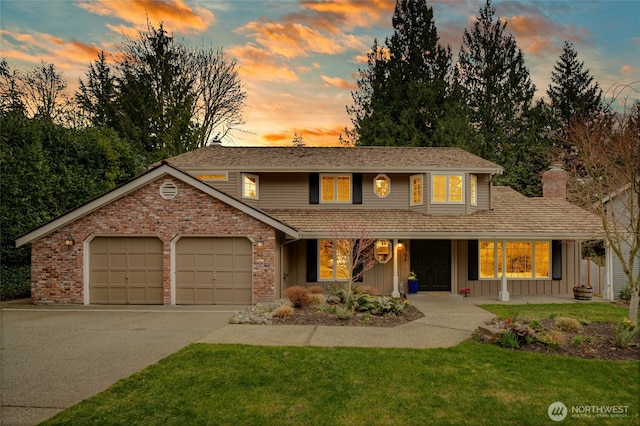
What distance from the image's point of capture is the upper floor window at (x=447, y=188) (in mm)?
14398

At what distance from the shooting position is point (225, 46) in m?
25.5

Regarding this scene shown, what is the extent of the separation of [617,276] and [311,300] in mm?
16638

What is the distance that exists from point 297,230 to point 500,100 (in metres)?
24.0

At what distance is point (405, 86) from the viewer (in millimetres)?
27688

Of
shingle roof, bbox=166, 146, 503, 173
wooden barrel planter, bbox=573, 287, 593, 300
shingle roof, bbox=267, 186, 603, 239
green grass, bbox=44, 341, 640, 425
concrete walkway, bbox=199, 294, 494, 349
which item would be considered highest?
shingle roof, bbox=166, 146, 503, 173

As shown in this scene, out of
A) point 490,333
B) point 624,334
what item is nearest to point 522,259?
point 624,334

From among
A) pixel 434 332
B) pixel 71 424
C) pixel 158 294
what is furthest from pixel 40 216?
pixel 434 332

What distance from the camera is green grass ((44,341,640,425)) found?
441cm

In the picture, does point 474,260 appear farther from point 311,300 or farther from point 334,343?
point 334,343

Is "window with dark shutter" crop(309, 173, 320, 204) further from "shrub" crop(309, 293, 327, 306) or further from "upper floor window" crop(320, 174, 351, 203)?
"shrub" crop(309, 293, 327, 306)

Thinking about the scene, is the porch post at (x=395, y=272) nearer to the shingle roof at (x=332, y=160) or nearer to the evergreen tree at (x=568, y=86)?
the shingle roof at (x=332, y=160)

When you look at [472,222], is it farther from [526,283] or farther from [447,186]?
[526,283]

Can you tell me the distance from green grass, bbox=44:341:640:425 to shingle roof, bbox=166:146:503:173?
8769mm

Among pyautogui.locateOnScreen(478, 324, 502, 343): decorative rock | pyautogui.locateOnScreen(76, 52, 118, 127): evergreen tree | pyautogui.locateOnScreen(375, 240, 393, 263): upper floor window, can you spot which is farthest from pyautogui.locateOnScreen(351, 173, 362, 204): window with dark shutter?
pyautogui.locateOnScreen(76, 52, 118, 127): evergreen tree
